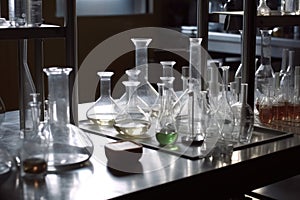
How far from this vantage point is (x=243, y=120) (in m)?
1.88

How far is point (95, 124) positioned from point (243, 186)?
0.59m

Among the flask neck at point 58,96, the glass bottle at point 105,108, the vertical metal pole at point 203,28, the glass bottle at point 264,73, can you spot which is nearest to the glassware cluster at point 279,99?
the glass bottle at point 264,73

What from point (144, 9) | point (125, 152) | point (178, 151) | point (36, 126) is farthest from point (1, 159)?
point (144, 9)

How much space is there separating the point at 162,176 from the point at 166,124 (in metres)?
0.32

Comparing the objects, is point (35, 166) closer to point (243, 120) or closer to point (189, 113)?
point (189, 113)

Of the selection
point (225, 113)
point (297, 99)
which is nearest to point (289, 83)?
point (297, 99)

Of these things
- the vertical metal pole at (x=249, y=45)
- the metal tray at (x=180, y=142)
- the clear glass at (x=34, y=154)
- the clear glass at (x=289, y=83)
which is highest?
the vertical metal pole at (x=249, y=45)

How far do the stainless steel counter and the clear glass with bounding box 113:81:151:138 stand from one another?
0.22 ft

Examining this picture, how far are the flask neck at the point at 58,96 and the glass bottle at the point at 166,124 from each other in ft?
1.03

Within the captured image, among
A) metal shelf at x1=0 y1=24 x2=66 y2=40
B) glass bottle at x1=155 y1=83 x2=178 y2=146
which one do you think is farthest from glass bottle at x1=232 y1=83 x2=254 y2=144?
metal shelf at x1=0 y1=24 x2=66 y2=40

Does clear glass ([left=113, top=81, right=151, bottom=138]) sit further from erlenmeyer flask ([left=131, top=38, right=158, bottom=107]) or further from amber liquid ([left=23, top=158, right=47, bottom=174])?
amber liquid ([left=23, top=158, right=47, bottom=174])

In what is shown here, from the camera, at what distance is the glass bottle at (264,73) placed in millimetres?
2230

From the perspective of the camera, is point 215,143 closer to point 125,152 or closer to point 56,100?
point 125,152

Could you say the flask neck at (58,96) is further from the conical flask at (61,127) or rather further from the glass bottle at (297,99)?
the glass bottle at (297,99)
